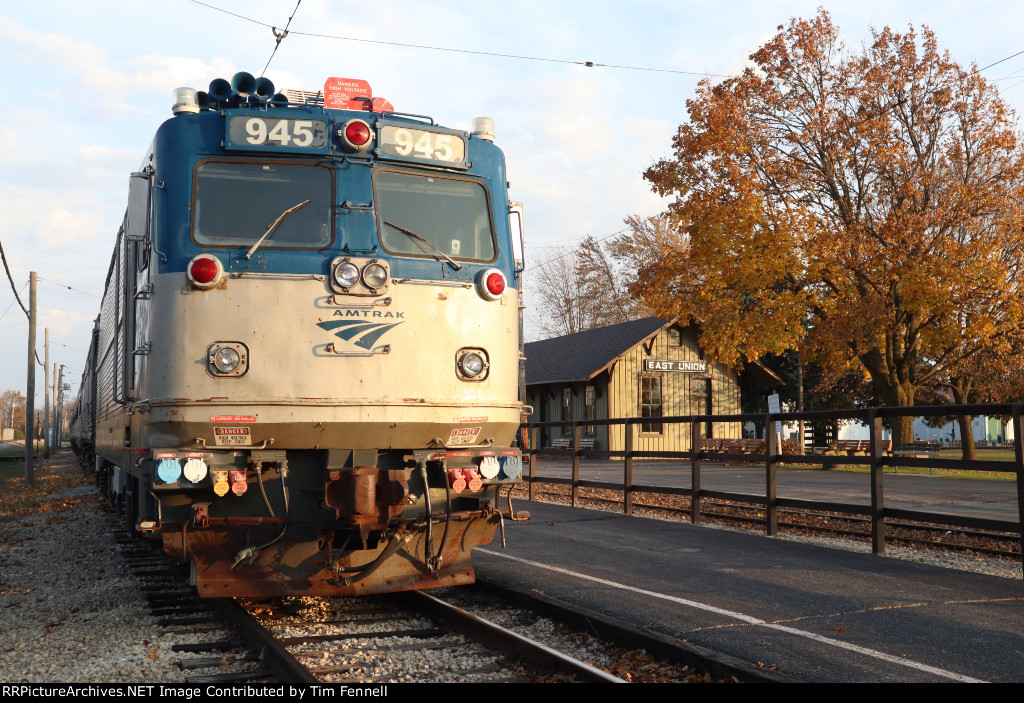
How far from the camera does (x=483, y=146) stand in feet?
23.1

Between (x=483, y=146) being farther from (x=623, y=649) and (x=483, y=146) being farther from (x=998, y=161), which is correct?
(x=998, y=161)

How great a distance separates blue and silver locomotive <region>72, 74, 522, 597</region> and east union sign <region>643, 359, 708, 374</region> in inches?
1016

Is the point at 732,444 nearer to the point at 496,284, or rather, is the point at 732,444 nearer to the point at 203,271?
the point at 496,284

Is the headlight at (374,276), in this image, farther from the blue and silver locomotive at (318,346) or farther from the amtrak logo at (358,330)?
the amtrak logo at (358,330)

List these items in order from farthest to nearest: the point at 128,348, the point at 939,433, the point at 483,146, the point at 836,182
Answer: the point at 939,433
the point at 836,182
the point at 128,348
the point at 483,146

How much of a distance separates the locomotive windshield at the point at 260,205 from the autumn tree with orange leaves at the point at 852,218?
16.9 meters

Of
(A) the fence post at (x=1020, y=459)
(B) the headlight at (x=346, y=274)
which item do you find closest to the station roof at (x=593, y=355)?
(A) the fence post at (x=1020, y=459)

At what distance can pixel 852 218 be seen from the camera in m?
22.7

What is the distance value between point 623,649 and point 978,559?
4658mm

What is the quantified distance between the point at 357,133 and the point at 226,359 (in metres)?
1.93

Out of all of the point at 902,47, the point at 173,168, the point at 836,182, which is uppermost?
the point at 902,47

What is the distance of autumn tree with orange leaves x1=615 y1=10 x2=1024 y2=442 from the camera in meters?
20.5

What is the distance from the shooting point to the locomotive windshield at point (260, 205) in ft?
20.2
